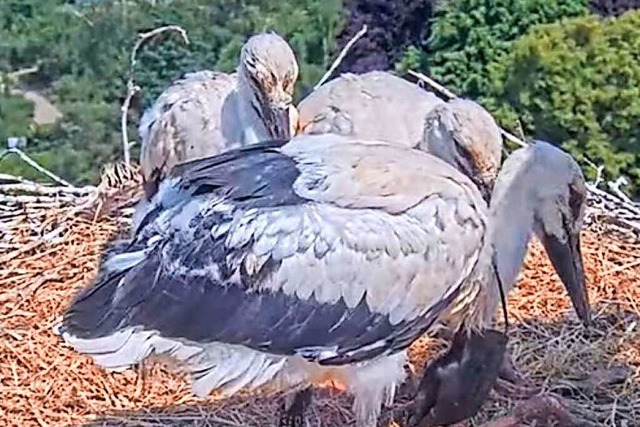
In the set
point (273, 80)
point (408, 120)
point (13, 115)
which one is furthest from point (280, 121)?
point (13, 115)

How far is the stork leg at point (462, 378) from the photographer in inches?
122

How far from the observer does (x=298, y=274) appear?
2734mm

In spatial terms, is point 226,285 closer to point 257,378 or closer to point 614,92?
point 257,378

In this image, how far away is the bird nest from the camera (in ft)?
11.4

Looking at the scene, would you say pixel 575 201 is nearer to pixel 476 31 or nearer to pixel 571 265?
pixel 571 265

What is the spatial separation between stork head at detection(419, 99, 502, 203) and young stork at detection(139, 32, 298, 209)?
452 mm

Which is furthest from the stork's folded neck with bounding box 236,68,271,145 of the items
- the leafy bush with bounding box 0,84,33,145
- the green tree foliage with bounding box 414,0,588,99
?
the leafy bush with bounding box 0,84,33,145

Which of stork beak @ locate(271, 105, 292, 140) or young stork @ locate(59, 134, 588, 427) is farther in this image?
stork beak @ locate(271, 105, 292, 140)


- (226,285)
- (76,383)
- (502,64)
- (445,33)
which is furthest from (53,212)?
(445,33)

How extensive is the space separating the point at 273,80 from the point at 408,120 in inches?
15.6

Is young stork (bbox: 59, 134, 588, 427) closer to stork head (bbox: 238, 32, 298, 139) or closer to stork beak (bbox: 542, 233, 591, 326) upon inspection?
stork beak (bbox: 542, 233, 591, 326)

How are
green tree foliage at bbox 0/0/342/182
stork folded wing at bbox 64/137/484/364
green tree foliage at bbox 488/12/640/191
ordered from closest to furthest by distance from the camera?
1. stork folded wing at bbox 64/137/484/364
2. green tree foliage at bbox 488/12/640/191
3. green tree foliage at bbox 0/0/342/182

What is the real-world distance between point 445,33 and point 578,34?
142cm

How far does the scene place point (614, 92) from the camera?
6426mm
